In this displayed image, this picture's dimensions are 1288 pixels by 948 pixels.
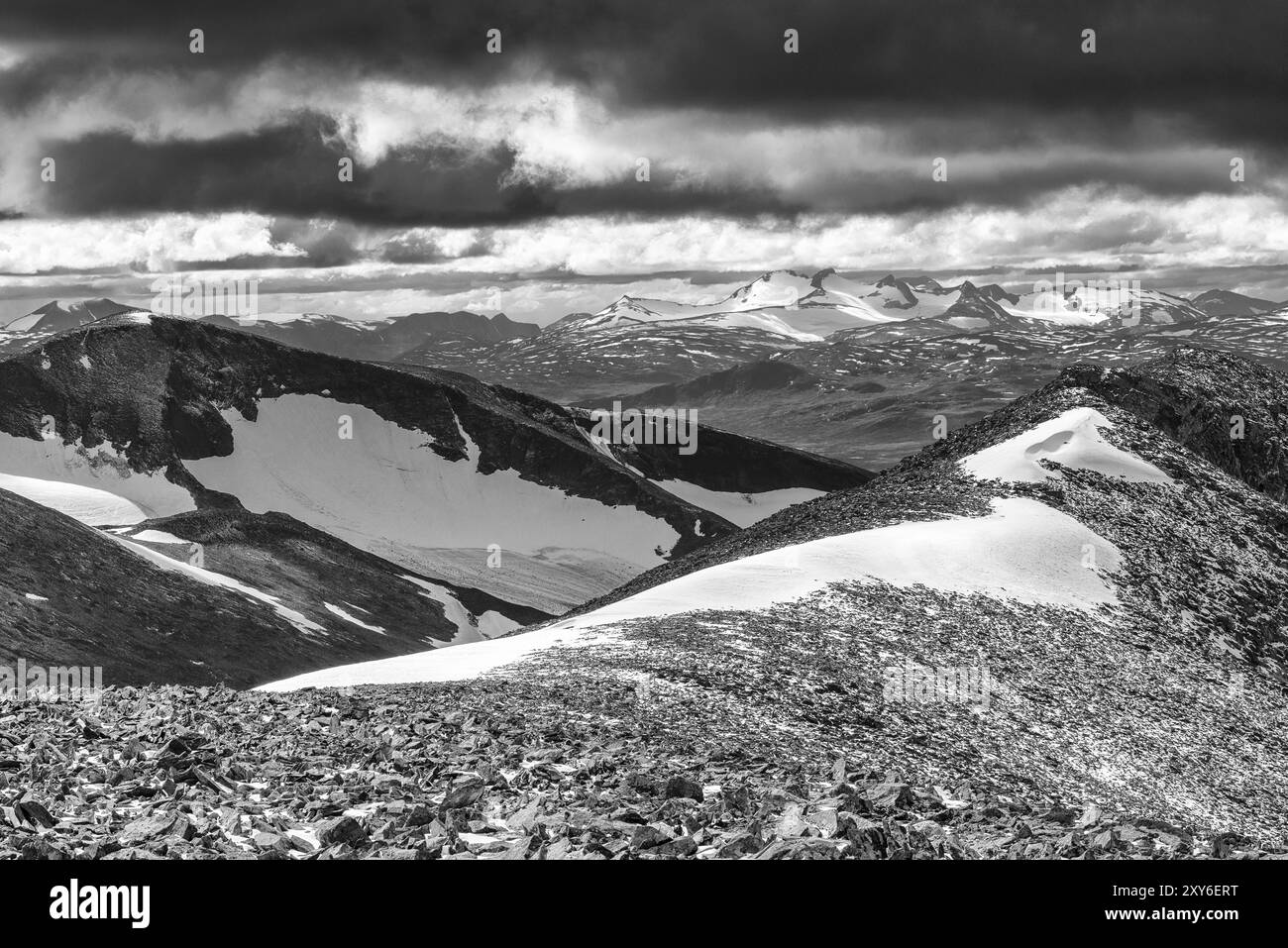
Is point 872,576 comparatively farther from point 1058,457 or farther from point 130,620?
point 130,620

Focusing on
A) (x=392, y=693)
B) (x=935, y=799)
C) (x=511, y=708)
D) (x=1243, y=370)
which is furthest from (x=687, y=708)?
(x=1243, y=370)

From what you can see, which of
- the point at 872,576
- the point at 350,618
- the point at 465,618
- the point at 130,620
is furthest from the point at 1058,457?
the point at 465,618

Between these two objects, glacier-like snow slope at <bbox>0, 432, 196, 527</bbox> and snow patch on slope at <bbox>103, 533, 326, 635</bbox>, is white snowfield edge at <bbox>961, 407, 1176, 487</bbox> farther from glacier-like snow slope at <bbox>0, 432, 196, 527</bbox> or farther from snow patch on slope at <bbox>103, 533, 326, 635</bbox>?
glacier-like snow slope at <bbox>0, 432, 196, 527</bbox>

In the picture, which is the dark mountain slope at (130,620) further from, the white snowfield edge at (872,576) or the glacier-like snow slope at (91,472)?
the glacier-like snow slope at (91,472)

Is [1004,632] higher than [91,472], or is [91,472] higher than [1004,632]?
[1004,632]

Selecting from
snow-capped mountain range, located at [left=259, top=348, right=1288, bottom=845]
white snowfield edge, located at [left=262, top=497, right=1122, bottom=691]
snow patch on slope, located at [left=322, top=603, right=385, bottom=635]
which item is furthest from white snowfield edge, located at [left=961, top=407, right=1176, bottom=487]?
snow patch on slope, located at [left=322, top=603, right=385, bottom=635]

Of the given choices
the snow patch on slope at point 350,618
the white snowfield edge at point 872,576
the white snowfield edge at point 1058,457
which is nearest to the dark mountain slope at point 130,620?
the snow patch on slope at point 350,618

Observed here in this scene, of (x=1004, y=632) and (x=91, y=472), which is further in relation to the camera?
(x=91, y=472)

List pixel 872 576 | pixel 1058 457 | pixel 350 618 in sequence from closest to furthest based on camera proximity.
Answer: pixel 872 576 → pixel 1058 457 → pixel 350 618
